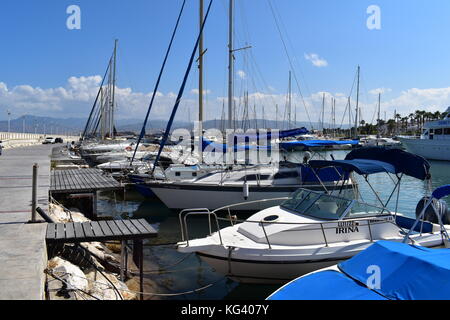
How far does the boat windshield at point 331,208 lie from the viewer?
10.1 metres

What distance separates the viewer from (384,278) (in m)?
5.52

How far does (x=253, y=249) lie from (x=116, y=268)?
3.62 m

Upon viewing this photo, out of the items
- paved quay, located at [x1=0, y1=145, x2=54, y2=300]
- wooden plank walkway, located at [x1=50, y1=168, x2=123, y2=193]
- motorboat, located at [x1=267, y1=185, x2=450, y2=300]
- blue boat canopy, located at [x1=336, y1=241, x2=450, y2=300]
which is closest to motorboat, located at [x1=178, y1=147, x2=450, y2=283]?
motorboat, located at [x1=267, y1=185, x2=450, y2=300]

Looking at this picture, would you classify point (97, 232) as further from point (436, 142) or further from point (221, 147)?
point (436, 142)

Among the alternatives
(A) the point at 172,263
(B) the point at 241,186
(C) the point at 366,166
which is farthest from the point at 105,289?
(B) the point at 241,186

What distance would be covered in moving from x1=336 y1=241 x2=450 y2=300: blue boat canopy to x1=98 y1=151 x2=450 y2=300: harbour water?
393cm

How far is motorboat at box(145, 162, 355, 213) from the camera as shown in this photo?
17484 millimetres

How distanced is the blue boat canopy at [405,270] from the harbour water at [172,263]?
393 cm

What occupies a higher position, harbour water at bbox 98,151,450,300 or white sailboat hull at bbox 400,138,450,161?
white sailboat hull at bbox 400,138,450,161

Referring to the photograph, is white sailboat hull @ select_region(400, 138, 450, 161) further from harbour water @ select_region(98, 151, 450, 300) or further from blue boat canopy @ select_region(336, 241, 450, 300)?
blue boat canopy @ select_region(336, 241, 450, 300)

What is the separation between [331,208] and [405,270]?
4.86 m

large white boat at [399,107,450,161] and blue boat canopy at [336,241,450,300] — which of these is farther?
large white boat at [399,107,450,161]

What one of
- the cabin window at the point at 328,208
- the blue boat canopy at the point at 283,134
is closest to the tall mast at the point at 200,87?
the blue boat canopy at the point at 283,134
